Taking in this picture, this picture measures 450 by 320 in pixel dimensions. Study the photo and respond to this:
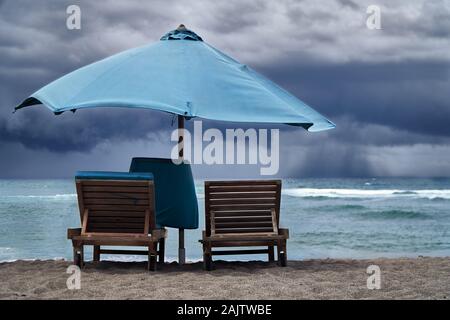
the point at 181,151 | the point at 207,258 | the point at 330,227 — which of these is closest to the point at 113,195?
the point at 181,151

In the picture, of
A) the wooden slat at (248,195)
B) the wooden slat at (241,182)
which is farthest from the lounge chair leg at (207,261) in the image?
the wooden slat at (241,182)

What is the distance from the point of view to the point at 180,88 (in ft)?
19.6

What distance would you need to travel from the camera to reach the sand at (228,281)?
5125mm

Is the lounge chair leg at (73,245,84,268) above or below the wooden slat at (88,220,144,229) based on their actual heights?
below

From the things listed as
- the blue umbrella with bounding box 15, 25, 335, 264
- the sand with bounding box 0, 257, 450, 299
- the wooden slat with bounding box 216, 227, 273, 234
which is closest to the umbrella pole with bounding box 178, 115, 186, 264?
the sand with bounding box 0, 257, 450, 299

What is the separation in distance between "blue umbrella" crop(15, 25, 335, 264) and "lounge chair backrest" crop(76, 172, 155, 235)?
80 centimetres

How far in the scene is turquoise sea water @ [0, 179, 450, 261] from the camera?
1384 centimetres

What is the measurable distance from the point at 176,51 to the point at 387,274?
306 centimetres

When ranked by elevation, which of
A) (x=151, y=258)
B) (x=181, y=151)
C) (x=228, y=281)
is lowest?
(x=228, y=281)

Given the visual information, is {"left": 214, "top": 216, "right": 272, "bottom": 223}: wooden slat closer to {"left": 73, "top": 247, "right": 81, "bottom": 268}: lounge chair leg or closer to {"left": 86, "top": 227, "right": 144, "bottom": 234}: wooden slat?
{"left": 86, "top": 227, "right": 144, "bottom": 234}: wooden slat

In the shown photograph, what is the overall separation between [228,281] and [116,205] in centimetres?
138

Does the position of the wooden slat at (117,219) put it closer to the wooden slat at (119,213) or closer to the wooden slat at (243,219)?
the wooden slat at (119,213)

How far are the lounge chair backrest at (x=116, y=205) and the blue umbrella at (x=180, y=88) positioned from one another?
80 centimetres

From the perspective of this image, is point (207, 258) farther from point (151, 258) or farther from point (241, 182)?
point (241, 182)
